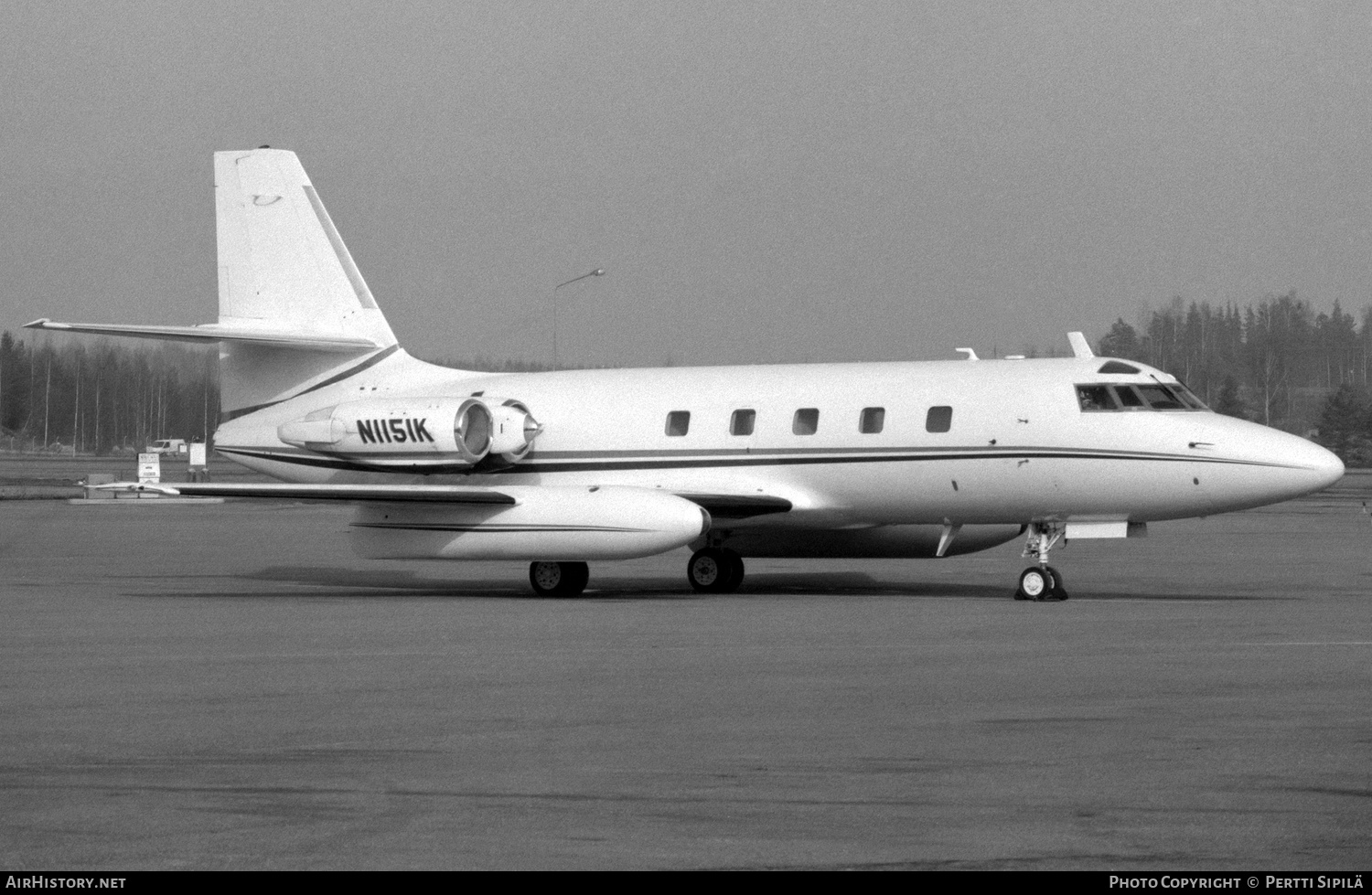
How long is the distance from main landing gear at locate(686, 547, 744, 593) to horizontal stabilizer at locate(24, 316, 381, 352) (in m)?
5.91

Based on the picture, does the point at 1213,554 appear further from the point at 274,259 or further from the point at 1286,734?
the point at 1286,734

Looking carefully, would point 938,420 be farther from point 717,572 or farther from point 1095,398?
point 717,572

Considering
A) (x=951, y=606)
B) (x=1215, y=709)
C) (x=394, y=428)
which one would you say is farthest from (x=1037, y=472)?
(x=1215, y=709)

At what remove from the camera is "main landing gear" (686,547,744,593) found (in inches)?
961

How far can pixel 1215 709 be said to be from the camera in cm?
1146

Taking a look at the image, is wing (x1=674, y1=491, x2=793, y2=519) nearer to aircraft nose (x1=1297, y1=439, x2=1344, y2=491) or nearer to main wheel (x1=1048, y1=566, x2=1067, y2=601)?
main wheel (x1=1048, y1=566, x2=1067, y2=601)

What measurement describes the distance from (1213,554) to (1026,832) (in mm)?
25021

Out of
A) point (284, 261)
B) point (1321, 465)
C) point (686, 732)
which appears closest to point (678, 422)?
point (284, 261)

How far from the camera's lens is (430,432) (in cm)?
2434

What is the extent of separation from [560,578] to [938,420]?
16.9 feet

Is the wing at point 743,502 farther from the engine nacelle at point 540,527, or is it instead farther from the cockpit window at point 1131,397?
the cockpit window at point 1131,397

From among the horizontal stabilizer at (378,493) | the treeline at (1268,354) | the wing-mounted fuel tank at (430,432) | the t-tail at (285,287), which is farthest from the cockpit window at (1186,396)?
the treeline at (1268,354)

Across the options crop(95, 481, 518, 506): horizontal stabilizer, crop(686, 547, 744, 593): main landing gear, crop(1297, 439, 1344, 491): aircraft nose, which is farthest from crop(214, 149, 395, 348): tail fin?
crop(1297, 439, 1344, 491): aircraft nose

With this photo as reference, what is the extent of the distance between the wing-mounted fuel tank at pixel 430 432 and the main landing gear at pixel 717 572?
2823 mm
